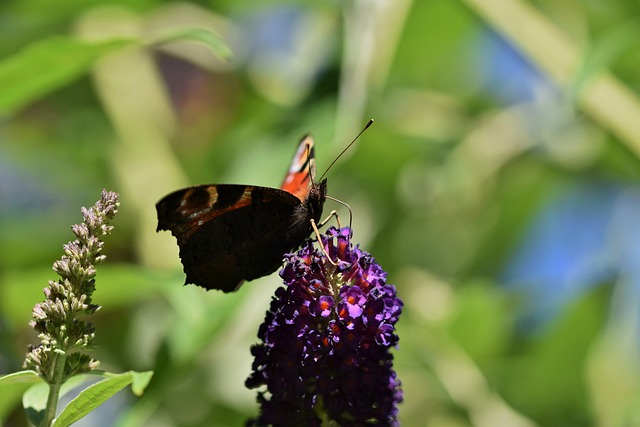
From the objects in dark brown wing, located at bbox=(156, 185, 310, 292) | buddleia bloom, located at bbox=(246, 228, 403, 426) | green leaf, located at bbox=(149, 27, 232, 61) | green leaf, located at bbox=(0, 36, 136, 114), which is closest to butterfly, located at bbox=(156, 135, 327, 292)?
dark brown wing, located at bbox=(156, 185, 310, 292)

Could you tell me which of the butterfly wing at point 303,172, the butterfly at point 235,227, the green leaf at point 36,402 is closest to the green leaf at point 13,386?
the green leaf at point 36,402

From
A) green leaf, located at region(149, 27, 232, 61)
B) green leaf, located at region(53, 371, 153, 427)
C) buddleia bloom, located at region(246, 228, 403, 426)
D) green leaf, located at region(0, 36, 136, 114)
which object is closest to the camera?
green leaf, located at region(53, 371, 153, 427)

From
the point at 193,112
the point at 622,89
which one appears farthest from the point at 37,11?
the point at 622,89

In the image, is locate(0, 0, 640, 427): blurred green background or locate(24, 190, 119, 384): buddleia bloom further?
locate(0, 0, 640, 427): blurred green background

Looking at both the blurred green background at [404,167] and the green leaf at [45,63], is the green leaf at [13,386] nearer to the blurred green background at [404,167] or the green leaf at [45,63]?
the blurred green background at [404,167]

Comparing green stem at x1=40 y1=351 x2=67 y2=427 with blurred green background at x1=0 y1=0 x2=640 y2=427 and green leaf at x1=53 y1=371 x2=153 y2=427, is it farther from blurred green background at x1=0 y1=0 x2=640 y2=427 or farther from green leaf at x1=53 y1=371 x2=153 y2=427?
blurred green background at x1=0 y1=0 x2=640 y2=427

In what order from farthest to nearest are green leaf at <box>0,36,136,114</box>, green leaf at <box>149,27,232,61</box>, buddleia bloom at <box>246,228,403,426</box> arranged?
green leaf at <box>0,36,136,114</box> → green leaf at <box>149,27,232,61</box> → buddleia bloom at <box>246,228,403,426</box>
